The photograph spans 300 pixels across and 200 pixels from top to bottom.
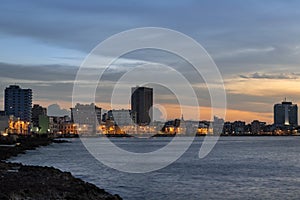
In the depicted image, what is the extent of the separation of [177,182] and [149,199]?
37.2 ft

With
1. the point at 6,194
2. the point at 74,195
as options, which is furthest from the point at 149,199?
the point at 6,194

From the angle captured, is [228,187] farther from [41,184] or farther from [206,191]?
[41,184]

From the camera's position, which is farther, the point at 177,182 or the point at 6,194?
the point at 177,182

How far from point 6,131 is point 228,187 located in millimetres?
148676

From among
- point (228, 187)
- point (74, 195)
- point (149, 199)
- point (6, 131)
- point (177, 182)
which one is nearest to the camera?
point (74, 195)

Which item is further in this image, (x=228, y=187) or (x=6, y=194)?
(x=228, y=187)

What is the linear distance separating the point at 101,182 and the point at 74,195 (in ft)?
58.9

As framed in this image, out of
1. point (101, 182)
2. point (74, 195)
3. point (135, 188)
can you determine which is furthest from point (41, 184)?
point (101, 182)

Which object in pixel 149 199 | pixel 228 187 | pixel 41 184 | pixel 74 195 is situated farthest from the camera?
pixel 228 187

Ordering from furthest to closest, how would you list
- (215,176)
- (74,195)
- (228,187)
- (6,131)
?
(6,131)
(215,176)
(228,187)
(74,195)

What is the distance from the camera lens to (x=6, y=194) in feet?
83.0

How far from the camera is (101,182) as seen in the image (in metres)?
47.0

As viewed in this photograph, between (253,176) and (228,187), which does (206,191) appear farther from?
(253,176)

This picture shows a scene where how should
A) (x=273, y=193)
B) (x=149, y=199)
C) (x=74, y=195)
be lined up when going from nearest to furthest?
(x=74, y=195), (x=149, y=199), (x=273, y=193)
